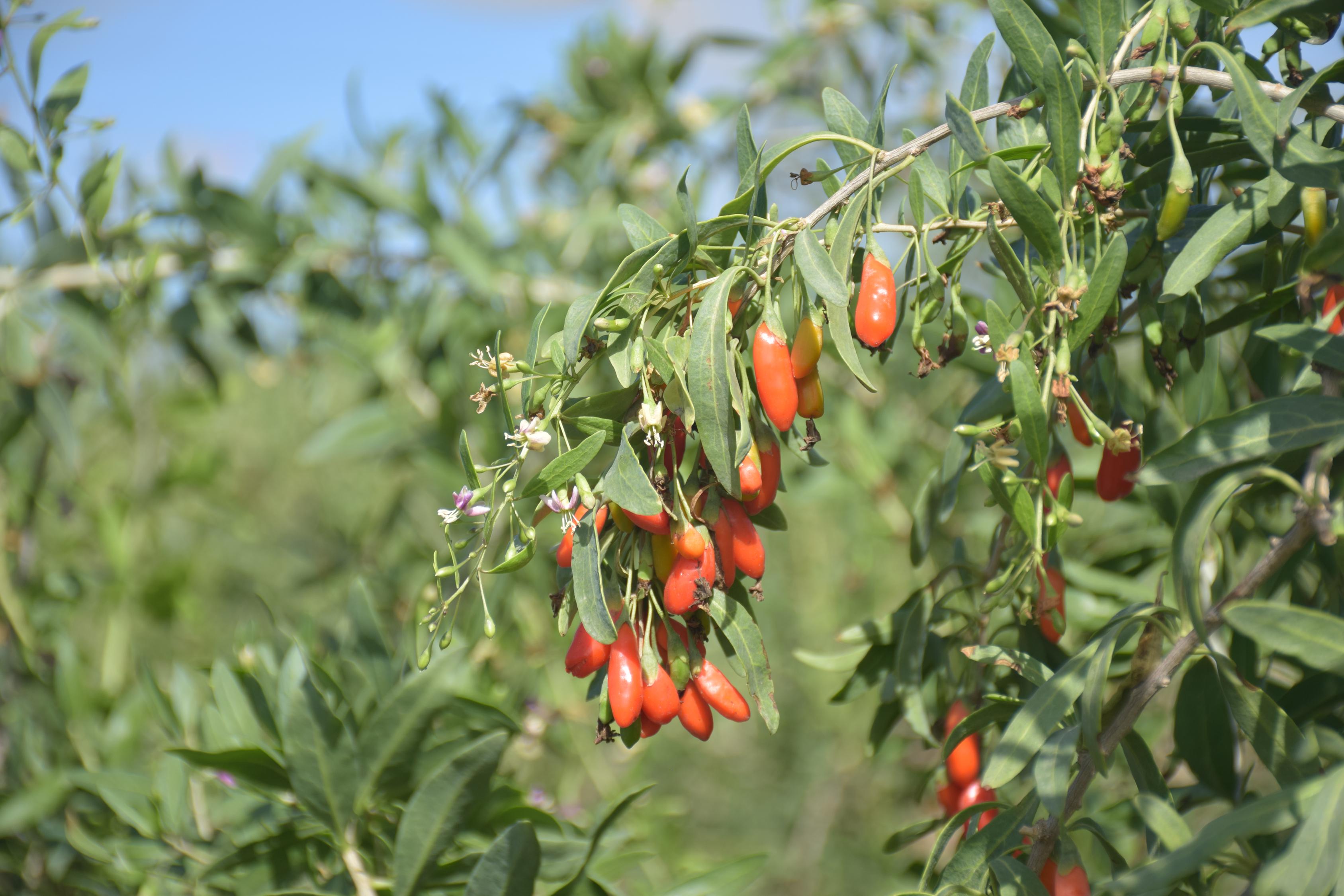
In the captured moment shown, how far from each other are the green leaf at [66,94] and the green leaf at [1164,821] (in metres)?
1.11

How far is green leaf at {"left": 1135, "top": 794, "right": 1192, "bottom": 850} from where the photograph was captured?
0.53 meters

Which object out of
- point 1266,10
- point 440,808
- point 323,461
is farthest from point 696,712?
point 323,461

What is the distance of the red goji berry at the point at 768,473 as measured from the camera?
0.61 meters

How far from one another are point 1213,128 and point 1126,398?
0.25m

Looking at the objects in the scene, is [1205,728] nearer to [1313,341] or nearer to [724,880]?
[1313,341]

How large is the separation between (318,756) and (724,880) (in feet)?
1.31

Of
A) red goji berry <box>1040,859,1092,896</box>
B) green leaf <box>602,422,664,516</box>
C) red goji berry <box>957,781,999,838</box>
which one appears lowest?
red goji berry <box>957,781,999,838</box>

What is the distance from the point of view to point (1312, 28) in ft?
2.06

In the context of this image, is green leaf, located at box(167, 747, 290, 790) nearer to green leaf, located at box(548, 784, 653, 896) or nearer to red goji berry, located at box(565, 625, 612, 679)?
green leaf, located at box(548, 784, 653, 896)

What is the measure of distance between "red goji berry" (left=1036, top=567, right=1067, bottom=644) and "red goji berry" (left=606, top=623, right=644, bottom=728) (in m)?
0.31

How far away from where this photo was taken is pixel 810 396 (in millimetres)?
618

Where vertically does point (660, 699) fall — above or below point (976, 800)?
above

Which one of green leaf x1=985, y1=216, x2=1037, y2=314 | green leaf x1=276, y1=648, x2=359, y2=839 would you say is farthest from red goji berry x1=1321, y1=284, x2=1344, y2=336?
green leaf x1=276, y1=648, x2=359, y2=839

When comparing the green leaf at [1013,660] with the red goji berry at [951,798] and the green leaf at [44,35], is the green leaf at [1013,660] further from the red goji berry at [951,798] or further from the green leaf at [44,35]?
the green leaf at [44,35]
